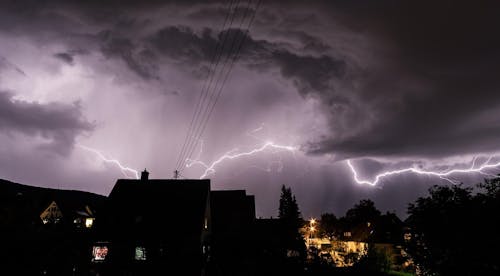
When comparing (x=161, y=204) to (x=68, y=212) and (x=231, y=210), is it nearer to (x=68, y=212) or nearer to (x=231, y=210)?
(x=231, y=210)

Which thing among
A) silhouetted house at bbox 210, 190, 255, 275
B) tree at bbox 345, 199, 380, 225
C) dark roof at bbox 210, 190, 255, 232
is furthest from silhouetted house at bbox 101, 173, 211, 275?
tree at bbox 345, 199, 380, 225

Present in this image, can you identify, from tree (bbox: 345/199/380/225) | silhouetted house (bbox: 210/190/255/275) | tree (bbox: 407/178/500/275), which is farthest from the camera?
tree (bbox: 345/199/380/225)

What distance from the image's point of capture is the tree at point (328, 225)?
253ft

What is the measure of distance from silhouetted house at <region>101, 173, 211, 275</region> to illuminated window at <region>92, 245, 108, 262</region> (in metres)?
0.08

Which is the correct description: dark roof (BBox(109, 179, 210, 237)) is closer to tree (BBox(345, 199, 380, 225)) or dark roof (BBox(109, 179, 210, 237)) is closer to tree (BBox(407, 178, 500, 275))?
tree (BBox(407, 178, 500, 275))

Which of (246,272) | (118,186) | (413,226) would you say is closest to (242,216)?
(118,186)

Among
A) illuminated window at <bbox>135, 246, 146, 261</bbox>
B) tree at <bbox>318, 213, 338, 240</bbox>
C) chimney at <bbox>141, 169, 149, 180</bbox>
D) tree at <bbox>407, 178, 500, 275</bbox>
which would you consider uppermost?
chimney at <bbox>141, 169, 149, 180</bbox>

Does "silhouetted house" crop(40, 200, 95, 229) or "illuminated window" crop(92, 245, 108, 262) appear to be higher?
"silhouetted house" crop(40, 200, 95, 229)

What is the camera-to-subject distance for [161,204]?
28.0 metres

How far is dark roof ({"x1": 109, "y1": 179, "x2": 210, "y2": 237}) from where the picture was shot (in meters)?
26.1

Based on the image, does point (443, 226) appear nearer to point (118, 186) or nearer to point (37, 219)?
point (37, 219)

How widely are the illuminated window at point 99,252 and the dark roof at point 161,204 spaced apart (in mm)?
2694

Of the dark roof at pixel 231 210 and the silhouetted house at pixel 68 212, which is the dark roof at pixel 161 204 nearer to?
the dark roof at pixel 231 210

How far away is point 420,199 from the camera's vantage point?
1686cm
